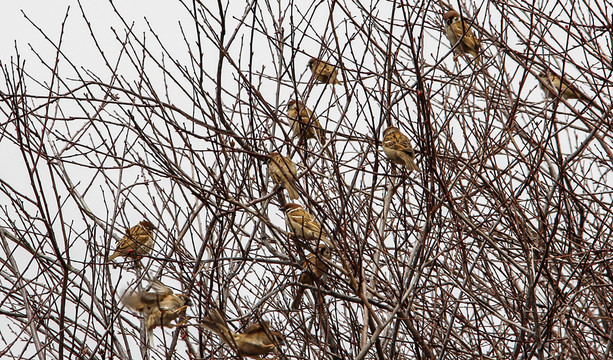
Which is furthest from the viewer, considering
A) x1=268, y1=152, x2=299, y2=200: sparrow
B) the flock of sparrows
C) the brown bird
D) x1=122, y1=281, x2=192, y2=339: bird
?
the brown bird

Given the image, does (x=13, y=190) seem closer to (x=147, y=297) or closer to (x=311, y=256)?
(x=147, y=297)

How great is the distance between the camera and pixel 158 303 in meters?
4.32

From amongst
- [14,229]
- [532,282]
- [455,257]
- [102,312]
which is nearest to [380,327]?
[532,282]

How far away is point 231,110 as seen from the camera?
5.47 metres

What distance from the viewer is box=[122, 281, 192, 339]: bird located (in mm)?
4297

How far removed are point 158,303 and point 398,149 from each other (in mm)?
2081

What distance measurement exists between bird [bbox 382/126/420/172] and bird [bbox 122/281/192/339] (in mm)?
1838

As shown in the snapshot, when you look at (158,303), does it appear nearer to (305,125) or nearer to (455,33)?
(305,125)

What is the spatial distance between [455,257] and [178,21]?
12.1 feet

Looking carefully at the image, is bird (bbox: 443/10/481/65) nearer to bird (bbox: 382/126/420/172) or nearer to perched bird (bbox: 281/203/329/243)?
bird (bbox: 382/126/420/172)

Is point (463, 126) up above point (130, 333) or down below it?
above

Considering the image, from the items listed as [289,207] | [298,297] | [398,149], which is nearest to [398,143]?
[398,149]

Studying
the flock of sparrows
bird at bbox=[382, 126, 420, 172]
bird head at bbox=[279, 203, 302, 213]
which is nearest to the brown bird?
the flock of sparrows

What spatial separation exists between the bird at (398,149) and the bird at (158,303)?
6.03ft
